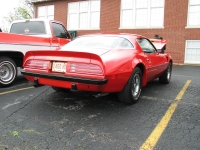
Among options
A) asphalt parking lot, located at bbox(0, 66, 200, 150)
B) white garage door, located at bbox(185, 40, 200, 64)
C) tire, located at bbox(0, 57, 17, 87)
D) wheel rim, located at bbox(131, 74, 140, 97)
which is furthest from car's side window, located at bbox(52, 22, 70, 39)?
white garage door, located at bbox(185, 40, 200, 64)

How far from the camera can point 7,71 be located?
5.53m

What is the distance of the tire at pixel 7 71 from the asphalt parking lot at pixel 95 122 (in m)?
0.66

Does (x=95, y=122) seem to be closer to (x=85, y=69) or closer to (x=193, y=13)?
(x=85, y=69)

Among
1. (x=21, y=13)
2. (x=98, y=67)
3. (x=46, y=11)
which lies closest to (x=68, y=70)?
(x=98, y=67)

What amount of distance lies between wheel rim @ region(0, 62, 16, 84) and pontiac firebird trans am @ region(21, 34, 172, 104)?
1.70 meters

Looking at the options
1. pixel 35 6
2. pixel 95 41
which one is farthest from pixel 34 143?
pixel 35 6

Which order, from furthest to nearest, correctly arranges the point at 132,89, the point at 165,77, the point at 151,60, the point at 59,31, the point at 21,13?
1. the point at 21,13
2. the point at 59,31
3. the point at 165,77
4. the point at 151,60
5. the point at 132,89

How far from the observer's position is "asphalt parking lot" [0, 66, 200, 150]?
2.57 m

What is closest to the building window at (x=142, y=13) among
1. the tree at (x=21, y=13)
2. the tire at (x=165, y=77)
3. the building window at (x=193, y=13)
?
the building window at (x=193, y=13)

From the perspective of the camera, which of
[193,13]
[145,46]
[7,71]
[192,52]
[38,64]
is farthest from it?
[192,52]

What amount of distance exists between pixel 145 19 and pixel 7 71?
12825 mm

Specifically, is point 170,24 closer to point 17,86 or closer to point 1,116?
point 17,86

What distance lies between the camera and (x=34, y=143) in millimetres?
2547

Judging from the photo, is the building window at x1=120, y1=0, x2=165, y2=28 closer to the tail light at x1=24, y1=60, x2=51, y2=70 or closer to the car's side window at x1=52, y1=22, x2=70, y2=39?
the car's side window at x1=52, y1=22, x2=70, y2=39
